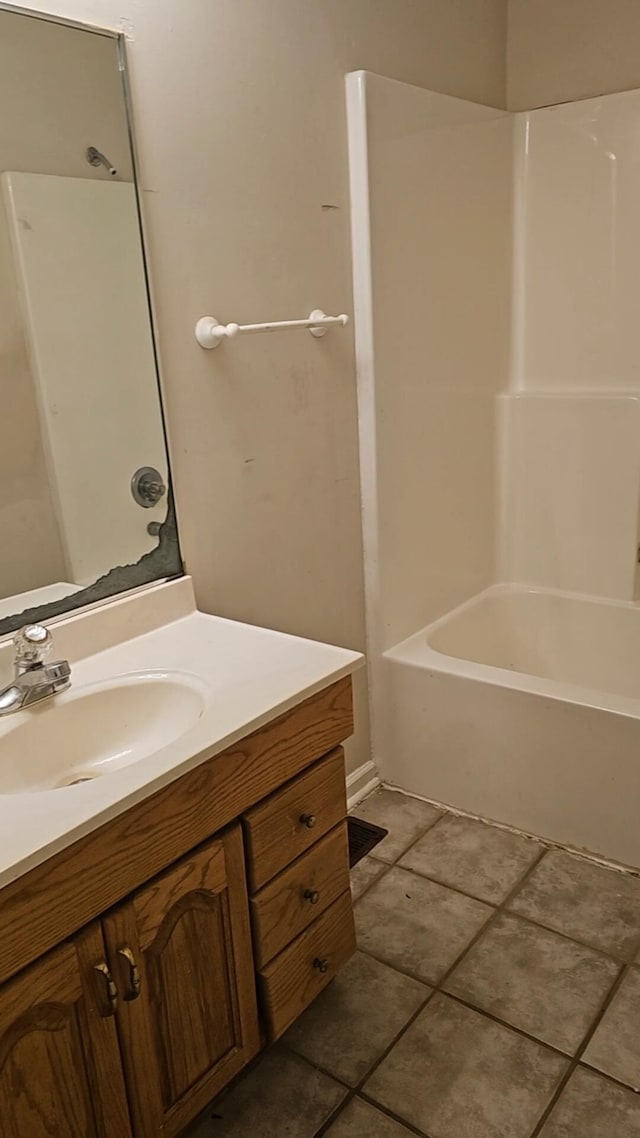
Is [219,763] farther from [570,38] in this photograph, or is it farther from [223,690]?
[570,38]

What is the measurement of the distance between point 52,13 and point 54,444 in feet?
2.18

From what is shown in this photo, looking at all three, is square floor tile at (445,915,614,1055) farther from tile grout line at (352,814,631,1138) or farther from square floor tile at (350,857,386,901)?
square floor tile at (350,857,386,901)

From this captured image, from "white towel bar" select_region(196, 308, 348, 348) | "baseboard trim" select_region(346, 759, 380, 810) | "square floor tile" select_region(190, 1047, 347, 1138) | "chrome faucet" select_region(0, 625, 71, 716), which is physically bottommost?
"square floor tile" select_region(190, 1047, 347, 1138)

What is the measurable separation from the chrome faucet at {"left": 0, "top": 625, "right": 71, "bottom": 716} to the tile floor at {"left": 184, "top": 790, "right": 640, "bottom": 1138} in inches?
30.6

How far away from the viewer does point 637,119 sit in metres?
2.20

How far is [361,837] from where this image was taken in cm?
Answer: 211

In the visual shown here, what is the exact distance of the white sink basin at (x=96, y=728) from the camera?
4.09ft

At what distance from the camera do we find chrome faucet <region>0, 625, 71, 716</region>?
4.17 ft

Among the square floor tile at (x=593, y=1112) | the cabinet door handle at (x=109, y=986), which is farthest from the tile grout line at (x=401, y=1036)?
the cabinet door handle at (x=109, y=986)

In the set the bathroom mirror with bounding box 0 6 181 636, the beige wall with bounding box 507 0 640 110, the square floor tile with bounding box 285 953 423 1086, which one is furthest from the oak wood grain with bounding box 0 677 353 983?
the beige wall with bounding box 507 0 640 110

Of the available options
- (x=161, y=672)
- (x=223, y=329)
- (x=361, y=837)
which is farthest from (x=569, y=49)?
(x=361, y=837)

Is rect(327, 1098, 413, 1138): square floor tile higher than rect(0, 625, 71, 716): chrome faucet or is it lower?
lower

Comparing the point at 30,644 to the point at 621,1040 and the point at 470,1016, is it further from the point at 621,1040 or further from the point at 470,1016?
the point at 621,1040

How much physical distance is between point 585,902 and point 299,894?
81 cm
